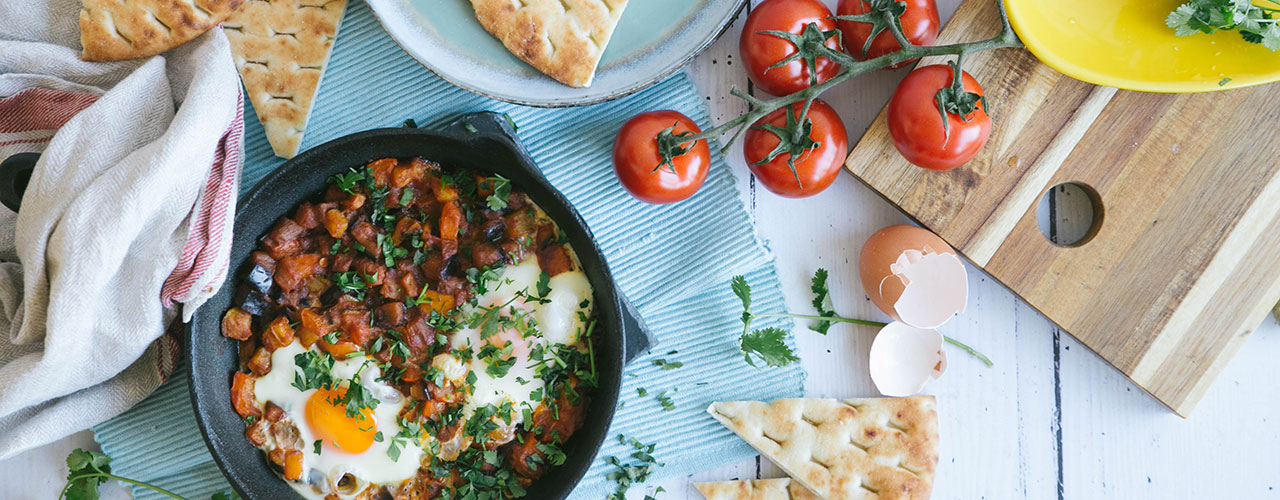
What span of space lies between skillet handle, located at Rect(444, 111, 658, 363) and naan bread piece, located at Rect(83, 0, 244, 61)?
2.33ft

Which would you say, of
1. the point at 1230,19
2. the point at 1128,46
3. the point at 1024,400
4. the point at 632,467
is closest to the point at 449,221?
the point at 632,467

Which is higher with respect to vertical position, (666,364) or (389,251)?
(389,251)

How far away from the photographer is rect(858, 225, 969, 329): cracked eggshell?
2.55m

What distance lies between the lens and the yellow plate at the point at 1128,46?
2498 mm

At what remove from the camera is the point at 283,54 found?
8.31 feet

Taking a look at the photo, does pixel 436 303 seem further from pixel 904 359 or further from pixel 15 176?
pixel 904 359

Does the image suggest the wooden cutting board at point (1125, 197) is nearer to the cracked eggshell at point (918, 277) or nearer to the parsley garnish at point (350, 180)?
the cracked eggshell at point (918, 277)

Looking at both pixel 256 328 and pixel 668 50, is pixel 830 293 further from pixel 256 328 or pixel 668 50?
pixel 256 328

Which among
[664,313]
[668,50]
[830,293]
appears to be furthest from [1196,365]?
[668,50]

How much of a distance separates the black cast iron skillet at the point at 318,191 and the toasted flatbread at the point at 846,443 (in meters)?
0.49

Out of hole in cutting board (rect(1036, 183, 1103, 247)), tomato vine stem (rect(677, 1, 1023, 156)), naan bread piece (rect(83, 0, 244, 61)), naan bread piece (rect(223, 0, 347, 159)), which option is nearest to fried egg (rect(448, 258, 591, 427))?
tomato vine stem (rect(677, 1, 1023, 156))

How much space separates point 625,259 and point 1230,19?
5.72 ft

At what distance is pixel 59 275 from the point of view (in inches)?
87.0

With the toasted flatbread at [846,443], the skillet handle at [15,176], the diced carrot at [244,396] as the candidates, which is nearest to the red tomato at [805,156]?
the toasted flatbread at [846,443]
